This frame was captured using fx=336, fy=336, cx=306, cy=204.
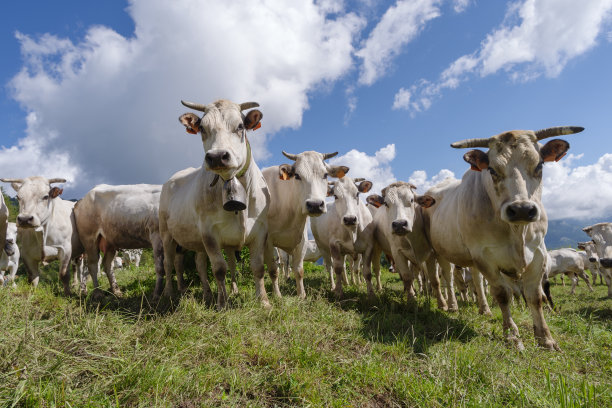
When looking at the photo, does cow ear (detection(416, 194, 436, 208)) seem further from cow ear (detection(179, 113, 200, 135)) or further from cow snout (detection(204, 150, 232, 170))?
cow ear (detection(179, 113, 200, 135))

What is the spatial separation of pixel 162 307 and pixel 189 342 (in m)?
2.54

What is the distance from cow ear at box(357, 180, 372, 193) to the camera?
8.20 metres

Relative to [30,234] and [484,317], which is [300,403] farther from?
[30,234]

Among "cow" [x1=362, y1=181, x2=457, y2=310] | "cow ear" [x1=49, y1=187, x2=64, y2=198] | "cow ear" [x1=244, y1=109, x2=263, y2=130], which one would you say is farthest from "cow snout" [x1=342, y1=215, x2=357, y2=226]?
"cow ear" [x1=49, y1=187, x2=64, y2=198]

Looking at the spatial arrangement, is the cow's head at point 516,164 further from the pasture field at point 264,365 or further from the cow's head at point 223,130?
the cow's head at point 223,130

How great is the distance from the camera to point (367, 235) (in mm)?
8719

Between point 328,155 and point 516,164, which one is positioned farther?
point 328,155

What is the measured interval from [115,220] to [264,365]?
20.8ft

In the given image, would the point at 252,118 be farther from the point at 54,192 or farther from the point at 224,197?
the point at 54,192

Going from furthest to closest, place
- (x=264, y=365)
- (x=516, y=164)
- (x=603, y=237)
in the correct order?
(x=603, y=237) → (x=516, y=164) → (x=264, y=365)

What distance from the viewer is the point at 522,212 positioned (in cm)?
377

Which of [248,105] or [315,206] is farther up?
[248,105]

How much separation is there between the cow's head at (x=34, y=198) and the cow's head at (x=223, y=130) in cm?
428

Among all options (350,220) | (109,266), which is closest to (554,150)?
(350,220)
